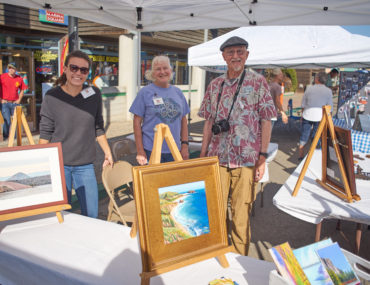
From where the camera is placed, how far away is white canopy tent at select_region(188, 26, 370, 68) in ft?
16.3

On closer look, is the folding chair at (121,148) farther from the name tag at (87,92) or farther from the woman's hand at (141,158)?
the name tag at (87,92)

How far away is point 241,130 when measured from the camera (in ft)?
7.39

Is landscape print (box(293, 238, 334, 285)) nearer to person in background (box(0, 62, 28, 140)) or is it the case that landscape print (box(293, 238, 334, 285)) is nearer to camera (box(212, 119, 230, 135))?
camera (box(212, 119, 230, 135))

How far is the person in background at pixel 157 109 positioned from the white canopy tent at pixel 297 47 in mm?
3254

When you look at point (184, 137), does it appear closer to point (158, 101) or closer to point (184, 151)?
point (184, 151)

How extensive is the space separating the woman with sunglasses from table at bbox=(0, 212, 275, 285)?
1.84 ft

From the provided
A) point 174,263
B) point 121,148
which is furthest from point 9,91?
point 174,263

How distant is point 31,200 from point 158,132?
0.99m

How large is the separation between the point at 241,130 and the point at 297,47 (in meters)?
3.92

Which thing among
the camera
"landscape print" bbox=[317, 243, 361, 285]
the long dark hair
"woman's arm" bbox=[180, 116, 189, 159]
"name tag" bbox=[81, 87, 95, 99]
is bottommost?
"landscape print" bbox=[317, 243, 361, 285]

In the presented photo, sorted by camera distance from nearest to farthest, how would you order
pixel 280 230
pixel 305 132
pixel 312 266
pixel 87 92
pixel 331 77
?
pixel 312 266 < pixel 87 92 < pixel 280 230 < pixel 305 132 < pixel 331 77

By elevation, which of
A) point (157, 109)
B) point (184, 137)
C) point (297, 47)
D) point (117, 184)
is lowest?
point (117, 184)

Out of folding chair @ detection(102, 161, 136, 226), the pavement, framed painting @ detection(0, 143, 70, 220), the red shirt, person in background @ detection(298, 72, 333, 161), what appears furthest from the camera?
the red shirt

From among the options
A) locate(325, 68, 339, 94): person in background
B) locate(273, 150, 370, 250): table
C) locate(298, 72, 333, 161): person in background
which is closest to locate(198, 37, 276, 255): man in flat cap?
locate(273, 150, 370, 250): table
